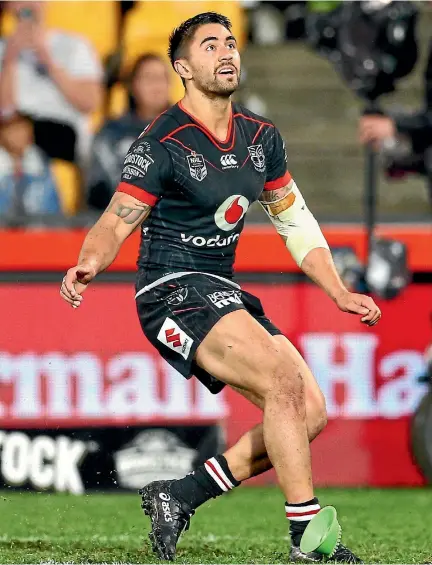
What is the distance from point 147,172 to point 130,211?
0.18 meters

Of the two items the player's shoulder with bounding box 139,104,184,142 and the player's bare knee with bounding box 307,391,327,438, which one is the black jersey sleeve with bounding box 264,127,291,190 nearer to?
the player's shoulder with bounding box 139,104,184,142

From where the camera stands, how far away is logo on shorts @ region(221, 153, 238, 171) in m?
5.46

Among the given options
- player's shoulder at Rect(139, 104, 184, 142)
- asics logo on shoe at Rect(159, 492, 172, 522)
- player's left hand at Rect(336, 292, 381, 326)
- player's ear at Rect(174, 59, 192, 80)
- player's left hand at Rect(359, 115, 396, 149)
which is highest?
player's ear at Rect(174, 59, 192, 80)

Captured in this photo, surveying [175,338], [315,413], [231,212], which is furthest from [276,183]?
[315,413]

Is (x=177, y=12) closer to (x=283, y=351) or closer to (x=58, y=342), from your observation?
(x=58, y=342)

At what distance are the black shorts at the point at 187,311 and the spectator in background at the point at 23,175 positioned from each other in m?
3.65

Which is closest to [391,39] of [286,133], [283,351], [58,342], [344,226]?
[344,226]

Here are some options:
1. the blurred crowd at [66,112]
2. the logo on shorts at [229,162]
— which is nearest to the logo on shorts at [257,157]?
the logo on shorts at [229,162]

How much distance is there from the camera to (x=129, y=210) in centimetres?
530

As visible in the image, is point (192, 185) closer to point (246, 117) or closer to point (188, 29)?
point (246, 117)

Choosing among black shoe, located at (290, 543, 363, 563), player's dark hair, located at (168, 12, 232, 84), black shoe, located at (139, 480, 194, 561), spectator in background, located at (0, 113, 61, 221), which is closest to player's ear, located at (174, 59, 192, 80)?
player's dark hair, located at (168, 12, 232, 84)

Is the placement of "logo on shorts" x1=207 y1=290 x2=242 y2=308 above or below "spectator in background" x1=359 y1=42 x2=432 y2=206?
below

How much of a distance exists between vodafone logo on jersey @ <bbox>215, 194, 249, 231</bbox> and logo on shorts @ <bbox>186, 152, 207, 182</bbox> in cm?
16

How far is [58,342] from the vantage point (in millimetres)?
8531
